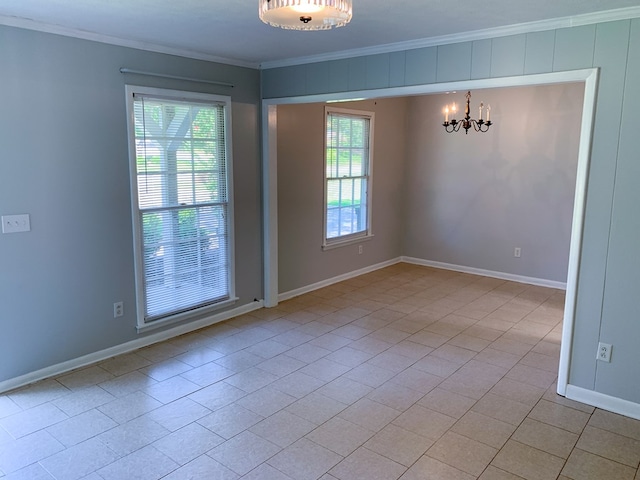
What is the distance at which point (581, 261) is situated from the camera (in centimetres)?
297

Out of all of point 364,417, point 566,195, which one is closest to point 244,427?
point 364,417

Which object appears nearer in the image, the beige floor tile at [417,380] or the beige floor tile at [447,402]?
the beige floor tile at [447,402]

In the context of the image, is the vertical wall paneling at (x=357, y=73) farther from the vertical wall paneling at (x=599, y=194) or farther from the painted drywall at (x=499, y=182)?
the painted drywall at (x=499, y=182)

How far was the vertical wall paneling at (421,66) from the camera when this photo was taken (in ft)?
11.1

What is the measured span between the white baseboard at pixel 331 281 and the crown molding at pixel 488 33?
2.45 metres

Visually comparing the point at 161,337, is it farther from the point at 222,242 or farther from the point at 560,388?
the point at 560,388

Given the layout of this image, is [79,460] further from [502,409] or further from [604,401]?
[604,401]

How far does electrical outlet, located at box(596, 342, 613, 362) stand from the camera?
295cm

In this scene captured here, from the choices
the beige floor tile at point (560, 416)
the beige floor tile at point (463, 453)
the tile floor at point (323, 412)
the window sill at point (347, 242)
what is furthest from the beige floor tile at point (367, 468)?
the window sill at point (347, 242)

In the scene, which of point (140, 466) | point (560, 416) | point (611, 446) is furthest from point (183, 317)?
point (611, 446)

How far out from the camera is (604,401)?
9.84 ft

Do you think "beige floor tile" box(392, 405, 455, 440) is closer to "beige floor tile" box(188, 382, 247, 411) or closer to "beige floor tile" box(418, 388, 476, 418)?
"beige floor tile" box(418, 388, 476, 418)

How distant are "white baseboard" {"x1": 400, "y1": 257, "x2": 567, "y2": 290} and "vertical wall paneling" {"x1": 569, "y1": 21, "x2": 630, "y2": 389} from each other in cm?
283

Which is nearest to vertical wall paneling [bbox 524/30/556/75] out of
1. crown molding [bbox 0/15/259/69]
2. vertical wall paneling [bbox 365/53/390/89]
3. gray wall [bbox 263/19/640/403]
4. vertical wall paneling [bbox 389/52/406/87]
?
gray wall [bbox 263/19/640/403]
